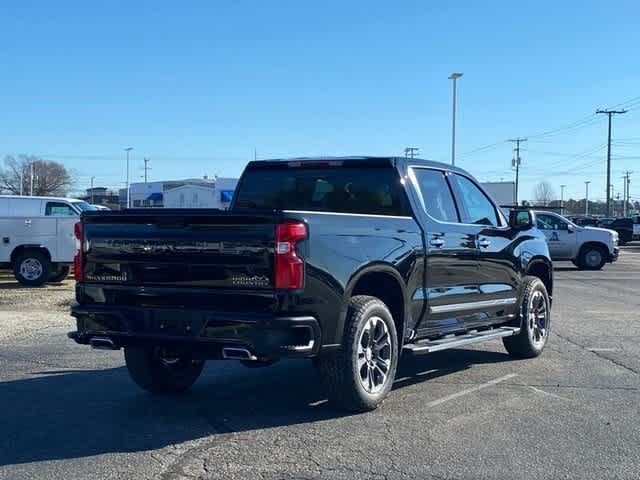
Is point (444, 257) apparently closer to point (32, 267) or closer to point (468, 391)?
point (468, 391)

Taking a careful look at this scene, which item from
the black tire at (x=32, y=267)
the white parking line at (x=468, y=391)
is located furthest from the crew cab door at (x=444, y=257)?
the black tire at (x=32, y=267)

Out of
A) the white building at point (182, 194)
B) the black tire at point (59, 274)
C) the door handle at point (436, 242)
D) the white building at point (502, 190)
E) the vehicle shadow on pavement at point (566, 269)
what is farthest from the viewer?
the white building at point (502, 190)

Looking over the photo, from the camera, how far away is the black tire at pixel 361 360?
608 centimetres

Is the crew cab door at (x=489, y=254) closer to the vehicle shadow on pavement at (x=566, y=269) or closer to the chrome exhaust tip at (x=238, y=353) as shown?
the chrome exhaust tip at (x=238, y=353)

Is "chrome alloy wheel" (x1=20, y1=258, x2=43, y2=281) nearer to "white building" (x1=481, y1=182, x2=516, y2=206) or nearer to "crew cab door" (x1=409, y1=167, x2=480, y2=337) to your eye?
"crew cab door" (x1=409, y1=167, x2=480, y2=337)

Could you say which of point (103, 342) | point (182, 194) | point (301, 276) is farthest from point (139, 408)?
point (182, 194)

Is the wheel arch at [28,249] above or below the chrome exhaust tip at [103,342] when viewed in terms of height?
above

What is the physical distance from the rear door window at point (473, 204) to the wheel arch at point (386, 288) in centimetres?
161

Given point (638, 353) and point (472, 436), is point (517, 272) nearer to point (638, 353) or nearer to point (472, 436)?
point (638, 353)

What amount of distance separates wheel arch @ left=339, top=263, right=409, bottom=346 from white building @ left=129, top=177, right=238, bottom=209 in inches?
1450

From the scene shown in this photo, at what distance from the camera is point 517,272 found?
8984mm

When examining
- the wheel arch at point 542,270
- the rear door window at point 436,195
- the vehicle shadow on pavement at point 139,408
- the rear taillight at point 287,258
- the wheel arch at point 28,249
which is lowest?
the vehicle shadow on pavement at point 139,408

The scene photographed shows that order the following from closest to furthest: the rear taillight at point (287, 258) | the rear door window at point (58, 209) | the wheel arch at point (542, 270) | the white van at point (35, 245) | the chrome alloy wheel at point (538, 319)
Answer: the rear taillight at point (287, 258) < the chrome alloy wheel at point (538, 319) < the wheel arch at point (542, 270) < the white van at point (35, 245) < the rear door window at point (58, 209)

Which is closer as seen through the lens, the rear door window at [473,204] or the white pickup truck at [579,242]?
Result: the rear door window at [473,204]
